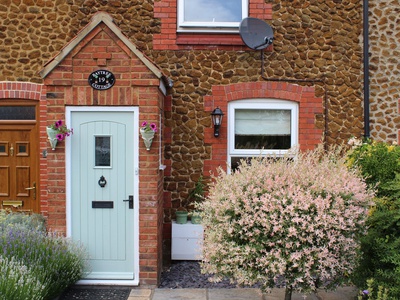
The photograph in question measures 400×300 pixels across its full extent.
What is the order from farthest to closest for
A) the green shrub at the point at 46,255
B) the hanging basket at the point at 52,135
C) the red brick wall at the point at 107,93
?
the red brick wall at the point at 107,93, the hanging basket at the point at 52,135, the green shrub at the point at 46,255

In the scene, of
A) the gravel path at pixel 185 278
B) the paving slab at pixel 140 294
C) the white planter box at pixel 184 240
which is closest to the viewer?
the paving slab at pixel 140 294

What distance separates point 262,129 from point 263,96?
58 centimetres

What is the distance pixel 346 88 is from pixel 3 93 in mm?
5897

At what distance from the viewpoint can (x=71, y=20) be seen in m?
7.56

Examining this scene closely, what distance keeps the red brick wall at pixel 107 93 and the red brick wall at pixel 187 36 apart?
1.53 m

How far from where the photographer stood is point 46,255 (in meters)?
5.58

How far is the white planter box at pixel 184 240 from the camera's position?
286 inches

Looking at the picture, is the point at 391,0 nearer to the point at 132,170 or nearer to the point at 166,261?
the point at 132,170

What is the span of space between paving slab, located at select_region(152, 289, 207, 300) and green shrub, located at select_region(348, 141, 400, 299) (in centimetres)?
204

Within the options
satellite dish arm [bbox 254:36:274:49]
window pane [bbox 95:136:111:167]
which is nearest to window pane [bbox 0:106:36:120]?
window pane [bbox 95:136:111:167]

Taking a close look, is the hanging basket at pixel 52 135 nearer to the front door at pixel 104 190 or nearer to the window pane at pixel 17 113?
the front door at pixel 104 190

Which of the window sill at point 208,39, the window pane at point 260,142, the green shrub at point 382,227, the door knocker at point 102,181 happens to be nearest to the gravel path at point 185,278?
the door knocker at point 102,181

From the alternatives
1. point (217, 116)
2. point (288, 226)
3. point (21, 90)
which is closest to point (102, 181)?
point (217, 116)

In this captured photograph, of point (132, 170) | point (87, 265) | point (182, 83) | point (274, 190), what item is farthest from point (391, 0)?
point (87, 265)
